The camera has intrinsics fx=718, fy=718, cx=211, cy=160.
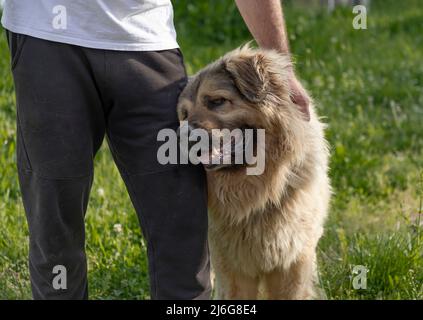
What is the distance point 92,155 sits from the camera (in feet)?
10.0

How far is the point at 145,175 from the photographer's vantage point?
3.04m

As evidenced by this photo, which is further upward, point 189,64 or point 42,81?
point 189,64

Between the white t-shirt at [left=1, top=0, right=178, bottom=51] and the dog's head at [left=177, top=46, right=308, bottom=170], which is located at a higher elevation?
the white t-shirt at [left=1, top=0, right=178, bottom=51]

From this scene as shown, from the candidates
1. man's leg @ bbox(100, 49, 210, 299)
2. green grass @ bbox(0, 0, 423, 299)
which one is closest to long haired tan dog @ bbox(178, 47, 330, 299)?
man's leg @ bbox(100, 49, 210, 299)

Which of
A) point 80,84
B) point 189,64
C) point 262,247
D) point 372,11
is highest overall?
point 372,11

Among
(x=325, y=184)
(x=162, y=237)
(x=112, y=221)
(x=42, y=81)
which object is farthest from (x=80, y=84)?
(x=112, y=221)

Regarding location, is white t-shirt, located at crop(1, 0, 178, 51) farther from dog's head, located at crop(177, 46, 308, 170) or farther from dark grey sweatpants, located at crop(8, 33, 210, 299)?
dog's head, located at crop(177, 46, 308, 170)

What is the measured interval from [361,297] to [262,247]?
75 cm

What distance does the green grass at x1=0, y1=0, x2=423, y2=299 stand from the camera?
4121 mm

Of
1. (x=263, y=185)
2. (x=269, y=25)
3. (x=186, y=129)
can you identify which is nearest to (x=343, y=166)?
(x=263, y=185)

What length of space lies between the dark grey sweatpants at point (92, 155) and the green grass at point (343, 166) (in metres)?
1.11

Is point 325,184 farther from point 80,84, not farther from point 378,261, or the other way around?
point 80,84

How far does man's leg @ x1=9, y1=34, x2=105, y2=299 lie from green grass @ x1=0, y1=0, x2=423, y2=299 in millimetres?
1056

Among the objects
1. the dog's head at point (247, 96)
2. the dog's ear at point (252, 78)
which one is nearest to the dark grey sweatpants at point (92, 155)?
the dog's head at point (247, 96)
